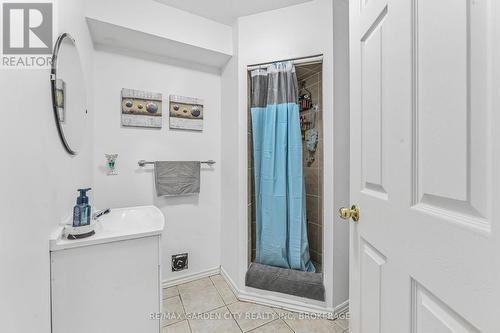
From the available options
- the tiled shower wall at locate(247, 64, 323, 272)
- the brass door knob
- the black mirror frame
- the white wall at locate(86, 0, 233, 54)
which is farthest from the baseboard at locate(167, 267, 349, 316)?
the white wall at locate(86, 0, 233, 54)

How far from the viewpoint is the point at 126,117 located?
5.73ft

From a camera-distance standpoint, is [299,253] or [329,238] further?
[299,253]

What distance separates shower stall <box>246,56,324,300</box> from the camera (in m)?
1.68

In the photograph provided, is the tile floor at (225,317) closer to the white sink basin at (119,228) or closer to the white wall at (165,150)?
the white wall at (165,150)

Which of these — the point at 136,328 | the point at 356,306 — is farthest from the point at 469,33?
the point at 136,328

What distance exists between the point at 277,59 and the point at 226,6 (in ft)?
1.89

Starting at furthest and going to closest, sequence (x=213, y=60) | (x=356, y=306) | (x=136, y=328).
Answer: (x=213, y=60)
(x=136, y=328)
(x=356, y=306)

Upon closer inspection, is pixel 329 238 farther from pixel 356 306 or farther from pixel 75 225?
pixel 75 225

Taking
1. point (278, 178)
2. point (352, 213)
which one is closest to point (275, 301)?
point (278, 178)

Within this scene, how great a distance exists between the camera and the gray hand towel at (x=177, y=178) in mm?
1830

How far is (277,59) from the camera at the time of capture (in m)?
Answer: 1.68

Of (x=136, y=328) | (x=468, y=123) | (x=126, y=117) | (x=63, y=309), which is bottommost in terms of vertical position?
(x=136, y=328)

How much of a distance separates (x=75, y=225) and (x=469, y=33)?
1.34 m

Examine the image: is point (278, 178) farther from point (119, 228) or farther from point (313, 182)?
point (119, 228)
